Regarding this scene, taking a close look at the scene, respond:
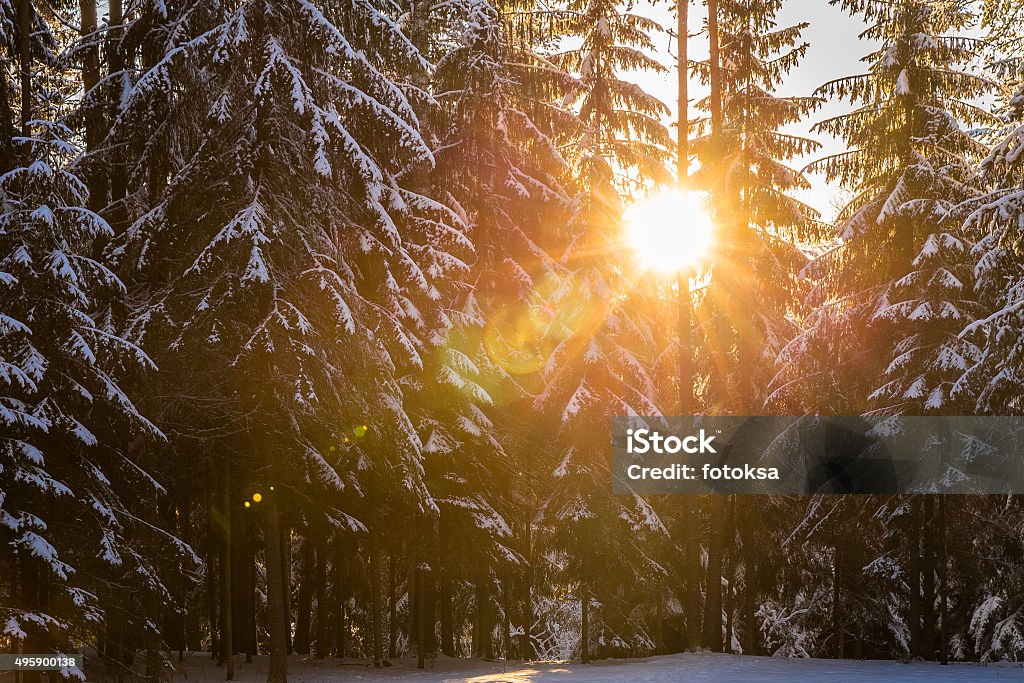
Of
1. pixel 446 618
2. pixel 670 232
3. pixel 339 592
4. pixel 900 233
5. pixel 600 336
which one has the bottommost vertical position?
pixel 446 618

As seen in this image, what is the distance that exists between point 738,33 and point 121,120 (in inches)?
578

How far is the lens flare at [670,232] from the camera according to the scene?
966 inches

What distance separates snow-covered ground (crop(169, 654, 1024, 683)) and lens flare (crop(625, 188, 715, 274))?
8.86 metres

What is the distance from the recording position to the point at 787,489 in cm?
2464

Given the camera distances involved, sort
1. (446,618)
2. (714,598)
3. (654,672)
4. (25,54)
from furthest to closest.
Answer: (446,618)
(714,598)
(654,672)
(25,54)

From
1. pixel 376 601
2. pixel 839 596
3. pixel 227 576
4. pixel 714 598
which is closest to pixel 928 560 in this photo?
pixel 714 598

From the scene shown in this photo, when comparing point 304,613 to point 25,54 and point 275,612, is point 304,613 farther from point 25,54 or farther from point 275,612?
point 25,54

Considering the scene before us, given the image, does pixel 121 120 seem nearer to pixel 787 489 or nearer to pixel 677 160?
pixel 677 160

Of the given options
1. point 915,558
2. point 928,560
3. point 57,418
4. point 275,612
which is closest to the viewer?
point 57,418

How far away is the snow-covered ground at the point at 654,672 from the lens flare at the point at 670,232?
886 centimetres

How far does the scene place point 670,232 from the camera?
2467cm

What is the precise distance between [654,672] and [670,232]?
10.4 metres

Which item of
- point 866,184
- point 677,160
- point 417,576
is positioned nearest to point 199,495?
point 417,576

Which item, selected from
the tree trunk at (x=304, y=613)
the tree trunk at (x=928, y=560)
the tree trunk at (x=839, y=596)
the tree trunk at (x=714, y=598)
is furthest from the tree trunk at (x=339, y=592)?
the tree trunk at (x=928, y=560)
